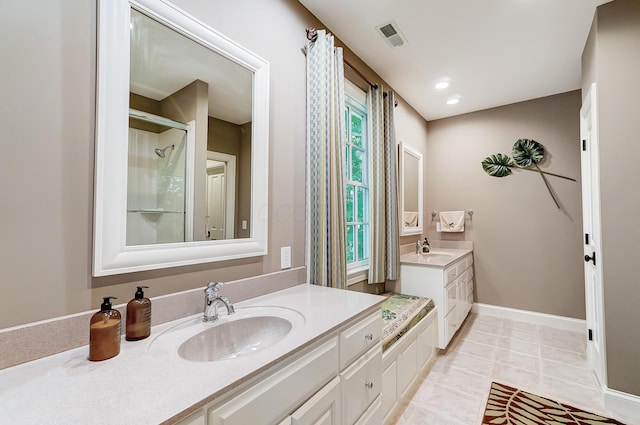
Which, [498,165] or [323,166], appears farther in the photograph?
[498,165]

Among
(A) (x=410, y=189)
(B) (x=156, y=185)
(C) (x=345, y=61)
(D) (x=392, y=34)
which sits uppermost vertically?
(D) (x=392, y=34)

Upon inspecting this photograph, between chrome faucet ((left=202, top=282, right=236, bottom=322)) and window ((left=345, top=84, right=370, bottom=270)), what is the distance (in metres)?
1.45

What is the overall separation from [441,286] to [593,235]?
118 cm

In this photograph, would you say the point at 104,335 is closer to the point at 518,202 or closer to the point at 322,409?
the point at 322,409

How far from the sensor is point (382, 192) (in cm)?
260

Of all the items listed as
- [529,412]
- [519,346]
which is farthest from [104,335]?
[519,346]

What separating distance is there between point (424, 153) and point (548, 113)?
4.69 feet

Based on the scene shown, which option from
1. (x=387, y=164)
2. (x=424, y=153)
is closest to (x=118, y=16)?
(x=387, y=164)

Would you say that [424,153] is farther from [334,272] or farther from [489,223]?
[334,272]

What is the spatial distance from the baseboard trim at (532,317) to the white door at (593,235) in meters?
0.91

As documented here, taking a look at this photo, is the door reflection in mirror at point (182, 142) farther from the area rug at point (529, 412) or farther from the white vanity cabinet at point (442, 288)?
the area rug at point (529, 412)

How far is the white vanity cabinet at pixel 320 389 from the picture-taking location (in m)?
0.73

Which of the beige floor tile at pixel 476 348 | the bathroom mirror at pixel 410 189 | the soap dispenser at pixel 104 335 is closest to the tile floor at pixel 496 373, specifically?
the beige floor tile at pixel 476 348

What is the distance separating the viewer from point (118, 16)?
99 centimetres
